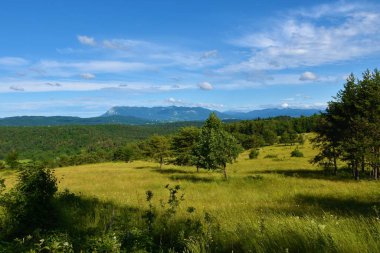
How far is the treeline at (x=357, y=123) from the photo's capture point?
28469mm

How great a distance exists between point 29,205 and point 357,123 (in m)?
27.9

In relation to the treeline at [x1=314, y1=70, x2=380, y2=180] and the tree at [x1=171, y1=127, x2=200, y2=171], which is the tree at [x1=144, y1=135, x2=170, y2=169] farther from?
the treeline at [x1=314, y1=70, x2=380, y2=180]

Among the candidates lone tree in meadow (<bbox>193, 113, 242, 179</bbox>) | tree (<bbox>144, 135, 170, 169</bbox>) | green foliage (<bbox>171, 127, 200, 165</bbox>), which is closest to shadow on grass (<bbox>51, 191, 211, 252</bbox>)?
lone tree in meadow (<bbox>193, 113, 242, 179</bbox>)

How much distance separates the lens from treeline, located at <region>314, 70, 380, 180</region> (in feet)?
93.4

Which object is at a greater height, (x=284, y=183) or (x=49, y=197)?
(x=49, y=197)

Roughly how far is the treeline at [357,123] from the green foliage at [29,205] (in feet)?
85.4

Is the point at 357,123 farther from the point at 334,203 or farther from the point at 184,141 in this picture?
the point at 184,141

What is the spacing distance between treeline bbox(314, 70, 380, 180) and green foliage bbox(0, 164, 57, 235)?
1024 inches

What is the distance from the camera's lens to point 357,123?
2908 centimetres

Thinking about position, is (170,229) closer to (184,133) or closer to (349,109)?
(349,109)

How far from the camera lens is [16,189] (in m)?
10.0

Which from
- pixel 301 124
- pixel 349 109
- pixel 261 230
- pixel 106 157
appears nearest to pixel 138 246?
pixel 261 230

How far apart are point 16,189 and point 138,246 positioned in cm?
676

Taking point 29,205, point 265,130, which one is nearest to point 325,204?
point 29,205
